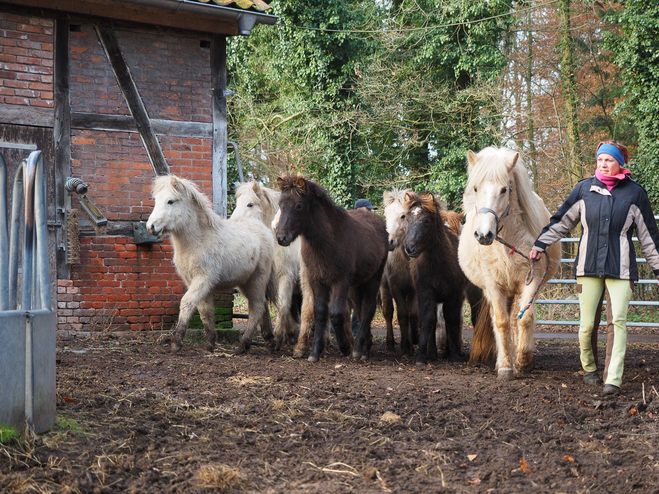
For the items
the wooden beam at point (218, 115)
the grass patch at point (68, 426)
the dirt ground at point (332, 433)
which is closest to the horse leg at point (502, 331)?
the dirt ground at point (332, 433)

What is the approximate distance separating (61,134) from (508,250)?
19.7 ft

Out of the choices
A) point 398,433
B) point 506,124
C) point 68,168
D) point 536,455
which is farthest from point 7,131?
point 506,124

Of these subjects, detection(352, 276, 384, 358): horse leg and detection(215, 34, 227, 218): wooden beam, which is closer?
detection(352, 276, 384, 358): horse leg

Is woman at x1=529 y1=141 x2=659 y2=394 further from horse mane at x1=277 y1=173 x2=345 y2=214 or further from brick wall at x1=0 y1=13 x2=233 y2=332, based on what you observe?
brick wall at x1=0 y1=13 x2=233 y2=332

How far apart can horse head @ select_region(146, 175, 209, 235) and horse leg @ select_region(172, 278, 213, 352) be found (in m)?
0.71

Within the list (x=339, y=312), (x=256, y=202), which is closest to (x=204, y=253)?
(x=339, y=312)

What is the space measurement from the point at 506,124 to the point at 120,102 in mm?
12832

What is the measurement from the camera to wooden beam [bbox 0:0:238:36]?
29.2ft

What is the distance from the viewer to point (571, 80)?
2052 cm

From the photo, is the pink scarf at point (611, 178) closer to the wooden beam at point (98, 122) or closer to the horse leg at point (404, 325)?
the horse leg at point (404, 325)

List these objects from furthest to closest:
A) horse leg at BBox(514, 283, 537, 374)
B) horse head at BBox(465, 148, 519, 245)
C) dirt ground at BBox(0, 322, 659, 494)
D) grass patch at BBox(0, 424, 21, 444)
A: horse leg at BBox(514, 283, 537, 374), horse head at BBox(465, 148, 519, 245), grass patch at BBox(0, 424, 21, 444), dirt ground at BBox(0, 322, 659, 494)

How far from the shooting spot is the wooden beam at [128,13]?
351 inches

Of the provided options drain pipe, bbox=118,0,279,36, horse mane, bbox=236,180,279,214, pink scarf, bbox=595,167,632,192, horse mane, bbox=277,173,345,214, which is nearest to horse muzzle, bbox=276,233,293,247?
horse mane, bbox=277,173,345,214

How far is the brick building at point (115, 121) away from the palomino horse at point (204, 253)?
142 cm
